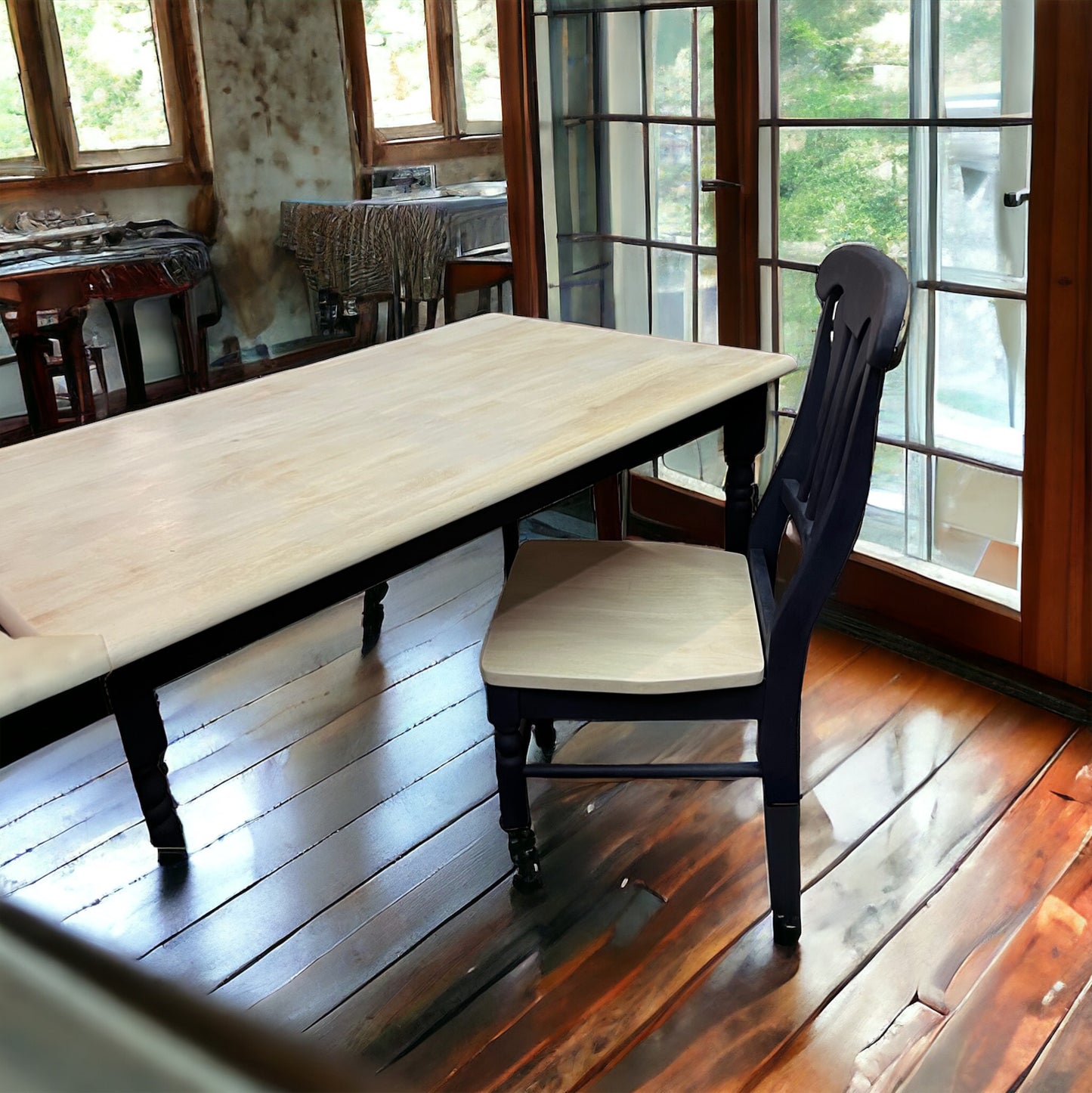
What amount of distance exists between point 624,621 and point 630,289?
1547mm

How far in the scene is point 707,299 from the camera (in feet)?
9.30

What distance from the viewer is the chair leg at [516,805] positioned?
66.9 inches

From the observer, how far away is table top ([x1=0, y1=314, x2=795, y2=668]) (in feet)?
Answer: 3.84

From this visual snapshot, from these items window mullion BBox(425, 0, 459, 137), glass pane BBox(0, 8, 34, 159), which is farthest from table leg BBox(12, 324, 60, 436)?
window mullion BBox(425, 0, 459, 137)

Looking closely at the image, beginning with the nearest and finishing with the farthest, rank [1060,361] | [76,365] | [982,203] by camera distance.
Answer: [1060,361]
[982,203]
[76,365]

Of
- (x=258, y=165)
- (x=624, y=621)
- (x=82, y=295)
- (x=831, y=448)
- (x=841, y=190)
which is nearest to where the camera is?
(x=831, y=448)

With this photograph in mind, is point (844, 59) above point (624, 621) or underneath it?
above

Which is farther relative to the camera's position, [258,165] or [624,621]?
[258,165]

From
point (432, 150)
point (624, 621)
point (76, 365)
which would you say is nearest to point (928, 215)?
point (624, 621)

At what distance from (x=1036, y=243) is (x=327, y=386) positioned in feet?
4.18

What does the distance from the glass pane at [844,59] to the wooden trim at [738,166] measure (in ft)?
0.24

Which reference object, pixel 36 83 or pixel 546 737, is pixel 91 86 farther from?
pixel 546 737

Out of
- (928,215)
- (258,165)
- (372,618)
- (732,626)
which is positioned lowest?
(372,618)

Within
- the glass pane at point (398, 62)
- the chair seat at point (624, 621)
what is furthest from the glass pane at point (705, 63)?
the glass pane at point (398, 62)
